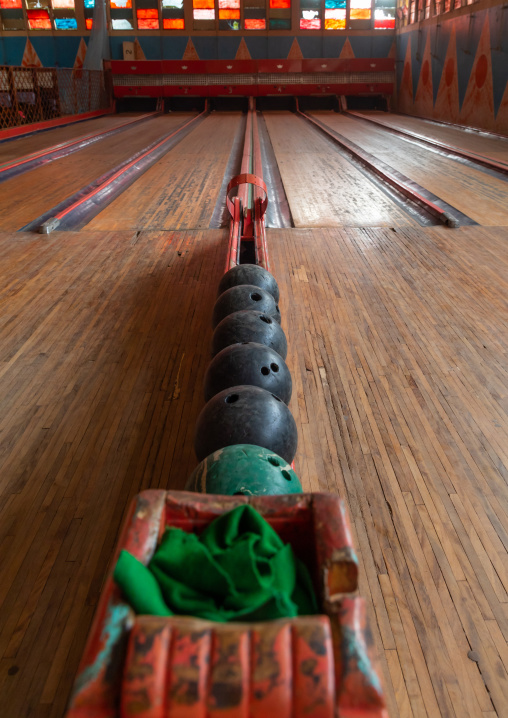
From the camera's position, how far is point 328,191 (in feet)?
12.7

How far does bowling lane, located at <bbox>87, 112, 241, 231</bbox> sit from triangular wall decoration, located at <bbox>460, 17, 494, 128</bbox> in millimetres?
3580

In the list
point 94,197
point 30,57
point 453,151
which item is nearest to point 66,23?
point 30,57

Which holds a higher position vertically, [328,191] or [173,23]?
[173,23]

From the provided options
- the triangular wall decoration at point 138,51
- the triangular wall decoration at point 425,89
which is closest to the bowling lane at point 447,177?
the triangular wall decoration at point 425,89

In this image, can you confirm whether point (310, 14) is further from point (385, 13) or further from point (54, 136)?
point (54, 136)

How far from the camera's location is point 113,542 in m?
1.10

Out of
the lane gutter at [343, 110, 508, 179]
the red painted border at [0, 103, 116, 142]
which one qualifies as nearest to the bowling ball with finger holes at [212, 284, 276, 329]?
the lane gutter at [343, 110, 508, 179]

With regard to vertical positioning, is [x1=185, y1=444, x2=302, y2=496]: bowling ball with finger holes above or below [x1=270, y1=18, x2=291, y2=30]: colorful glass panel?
below

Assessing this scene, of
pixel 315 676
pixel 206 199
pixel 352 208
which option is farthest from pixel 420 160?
pixel 315 676

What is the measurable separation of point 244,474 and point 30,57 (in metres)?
13.2

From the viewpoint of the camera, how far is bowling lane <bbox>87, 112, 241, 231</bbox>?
3221mm

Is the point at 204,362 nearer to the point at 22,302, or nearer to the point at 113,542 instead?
the point at 113,542

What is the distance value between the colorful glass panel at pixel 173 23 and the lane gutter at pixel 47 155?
16.5 feet

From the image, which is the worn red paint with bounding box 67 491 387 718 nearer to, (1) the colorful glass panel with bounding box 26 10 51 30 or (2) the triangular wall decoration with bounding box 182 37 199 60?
(2) the triangular wall decoration with bounding box 182 37 199 60
